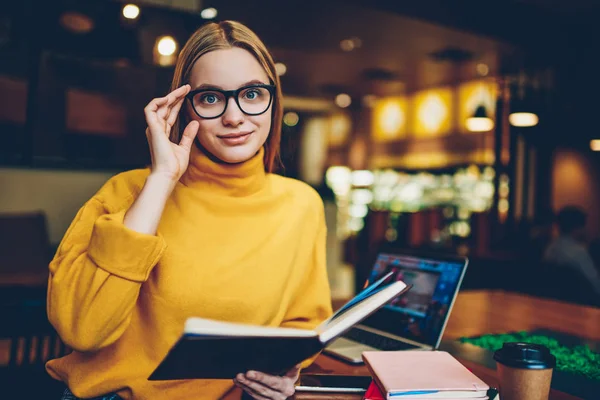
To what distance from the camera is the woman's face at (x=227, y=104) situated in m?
1.08

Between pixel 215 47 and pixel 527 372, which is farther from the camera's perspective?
pixel 215 47

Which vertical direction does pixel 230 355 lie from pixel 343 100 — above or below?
below

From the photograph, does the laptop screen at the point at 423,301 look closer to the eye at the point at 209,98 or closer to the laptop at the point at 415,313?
the laptop at the point at 415,313

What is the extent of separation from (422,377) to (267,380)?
0.88 ft

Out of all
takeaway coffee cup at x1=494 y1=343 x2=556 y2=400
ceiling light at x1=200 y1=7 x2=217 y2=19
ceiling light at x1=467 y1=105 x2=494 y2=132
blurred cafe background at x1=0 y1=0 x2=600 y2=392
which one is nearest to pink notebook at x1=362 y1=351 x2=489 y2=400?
takeaway coffee cup at x1=494 y1=343 x2=556 y2=400

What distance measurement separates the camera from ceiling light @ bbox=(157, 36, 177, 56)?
13.8 feet

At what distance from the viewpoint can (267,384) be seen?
91 cm

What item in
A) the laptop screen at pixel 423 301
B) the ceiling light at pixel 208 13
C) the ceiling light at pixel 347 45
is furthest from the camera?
the ceiling light at pixel 347 45

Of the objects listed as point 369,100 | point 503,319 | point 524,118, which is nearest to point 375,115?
point 369,100

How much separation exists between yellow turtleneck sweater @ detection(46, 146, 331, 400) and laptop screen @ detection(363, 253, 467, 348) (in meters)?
0.29

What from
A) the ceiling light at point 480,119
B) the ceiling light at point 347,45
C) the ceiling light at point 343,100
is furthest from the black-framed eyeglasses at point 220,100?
the ceiling light at point 343,100

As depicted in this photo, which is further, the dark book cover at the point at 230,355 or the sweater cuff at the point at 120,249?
the sweater cuff at the point at 120,249

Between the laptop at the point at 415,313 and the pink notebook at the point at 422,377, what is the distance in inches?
12.1

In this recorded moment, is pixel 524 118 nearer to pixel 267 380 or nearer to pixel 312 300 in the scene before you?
pixel 312 300
